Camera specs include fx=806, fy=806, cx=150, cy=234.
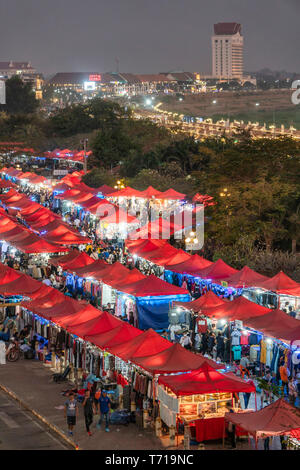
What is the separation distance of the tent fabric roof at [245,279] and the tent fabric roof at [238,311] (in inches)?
129

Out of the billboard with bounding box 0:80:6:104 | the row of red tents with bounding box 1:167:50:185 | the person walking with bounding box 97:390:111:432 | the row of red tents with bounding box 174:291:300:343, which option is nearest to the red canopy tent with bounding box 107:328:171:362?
the person walking with bounding box 97:390:111:432

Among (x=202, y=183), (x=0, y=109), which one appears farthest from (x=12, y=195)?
(x=0, y=109)

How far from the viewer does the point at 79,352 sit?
20297mm

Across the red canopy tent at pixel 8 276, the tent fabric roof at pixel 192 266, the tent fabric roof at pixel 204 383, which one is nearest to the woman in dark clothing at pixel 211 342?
the tent fabric roof at pixel 204 383

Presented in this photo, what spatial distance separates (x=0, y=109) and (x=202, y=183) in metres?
88.3

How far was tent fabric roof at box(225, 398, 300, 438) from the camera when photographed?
43.8 ft

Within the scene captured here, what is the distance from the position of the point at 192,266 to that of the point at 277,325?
864 centimetres

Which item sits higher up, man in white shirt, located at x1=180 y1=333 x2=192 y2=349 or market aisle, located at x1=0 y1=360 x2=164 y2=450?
man in white shirt, located at x1=180 y1=333 x2=192 y2=349

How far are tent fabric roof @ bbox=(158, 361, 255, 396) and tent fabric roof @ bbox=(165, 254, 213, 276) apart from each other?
11.8m

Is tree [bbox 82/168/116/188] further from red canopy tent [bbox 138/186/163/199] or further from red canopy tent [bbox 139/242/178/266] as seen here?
red canopy tent [bbox 139/242/178/266]

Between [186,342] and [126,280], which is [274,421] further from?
[126,280]

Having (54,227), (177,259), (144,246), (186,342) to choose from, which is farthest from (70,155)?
(186,342)

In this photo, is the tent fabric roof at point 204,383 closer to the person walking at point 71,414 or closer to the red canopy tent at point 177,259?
the person walking at point 71,414

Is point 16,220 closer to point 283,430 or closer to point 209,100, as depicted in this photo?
point 283,430
